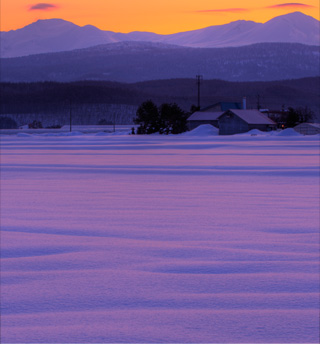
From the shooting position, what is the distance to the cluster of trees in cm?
7544

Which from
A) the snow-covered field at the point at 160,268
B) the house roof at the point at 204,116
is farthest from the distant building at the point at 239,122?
the snow-covered field at the point at 160,268

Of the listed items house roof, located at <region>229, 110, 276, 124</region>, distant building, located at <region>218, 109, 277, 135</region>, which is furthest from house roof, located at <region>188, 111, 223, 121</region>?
distant building, located at <region>218, 109, 277, 135</region>

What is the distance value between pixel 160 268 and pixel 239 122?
7057 cm

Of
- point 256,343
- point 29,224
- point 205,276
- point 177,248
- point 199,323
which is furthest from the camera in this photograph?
point 29,224

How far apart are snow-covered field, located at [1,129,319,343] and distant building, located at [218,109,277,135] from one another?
206 feet

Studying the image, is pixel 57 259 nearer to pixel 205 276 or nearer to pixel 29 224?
pixel 205 276

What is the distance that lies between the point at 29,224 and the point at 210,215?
2.85 meters

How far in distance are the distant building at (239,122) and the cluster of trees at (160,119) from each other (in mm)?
5774

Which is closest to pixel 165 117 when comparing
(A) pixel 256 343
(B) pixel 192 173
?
(B) pixel 192 173

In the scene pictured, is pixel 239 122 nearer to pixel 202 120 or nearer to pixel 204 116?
pixel 202 120

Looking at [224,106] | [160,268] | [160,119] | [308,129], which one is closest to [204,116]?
[224,106]

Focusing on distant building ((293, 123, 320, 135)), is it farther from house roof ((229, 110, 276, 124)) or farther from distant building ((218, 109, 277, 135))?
house roof ((229, 110, 276, 124))

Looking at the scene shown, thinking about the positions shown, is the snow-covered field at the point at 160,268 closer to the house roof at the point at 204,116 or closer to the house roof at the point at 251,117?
the house roof at the point at 251,117

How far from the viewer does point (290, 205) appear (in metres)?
10.6
